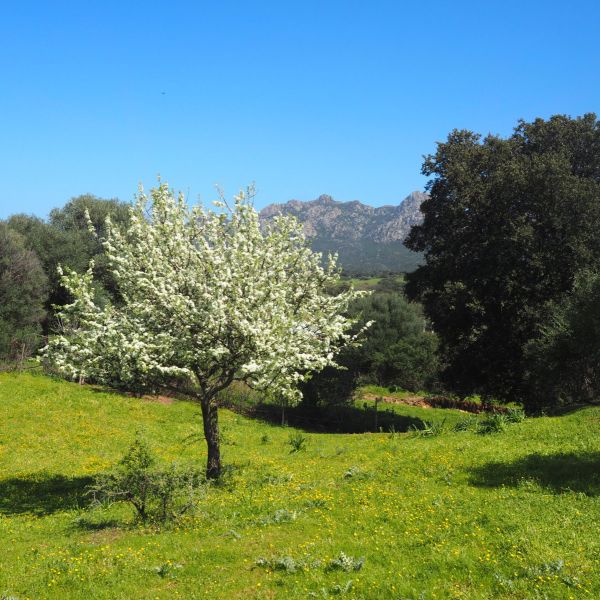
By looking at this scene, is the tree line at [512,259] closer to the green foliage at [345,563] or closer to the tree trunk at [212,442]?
the tree trunk at [212,442]

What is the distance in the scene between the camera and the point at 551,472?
17.0 metres

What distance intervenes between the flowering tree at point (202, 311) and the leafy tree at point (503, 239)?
18177mm

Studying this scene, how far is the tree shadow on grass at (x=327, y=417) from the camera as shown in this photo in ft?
152

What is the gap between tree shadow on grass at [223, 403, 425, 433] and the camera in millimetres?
46188

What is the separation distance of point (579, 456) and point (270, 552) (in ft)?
37.5

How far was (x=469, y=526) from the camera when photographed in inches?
520

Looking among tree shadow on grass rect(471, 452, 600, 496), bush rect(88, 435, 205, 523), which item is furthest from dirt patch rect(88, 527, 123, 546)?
tree shadow on grass rect(471, 452, 600, 496)

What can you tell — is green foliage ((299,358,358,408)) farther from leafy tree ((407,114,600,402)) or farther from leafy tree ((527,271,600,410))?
leafy tree ((527,271,600,410))

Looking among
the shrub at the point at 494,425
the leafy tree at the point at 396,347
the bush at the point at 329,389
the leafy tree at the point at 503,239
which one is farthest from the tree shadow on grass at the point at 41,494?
the leafy tree at the point at 396,347

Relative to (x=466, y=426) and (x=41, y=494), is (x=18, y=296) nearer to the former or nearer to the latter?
(x=41, y=494)

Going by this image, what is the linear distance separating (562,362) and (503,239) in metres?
8.37

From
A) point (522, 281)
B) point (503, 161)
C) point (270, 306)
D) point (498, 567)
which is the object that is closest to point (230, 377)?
point (270, 306)

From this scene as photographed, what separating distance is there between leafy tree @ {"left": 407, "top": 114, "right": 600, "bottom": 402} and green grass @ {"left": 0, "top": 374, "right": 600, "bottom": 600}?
12.2 metres

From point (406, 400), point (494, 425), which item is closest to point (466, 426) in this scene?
point (494, 425)
